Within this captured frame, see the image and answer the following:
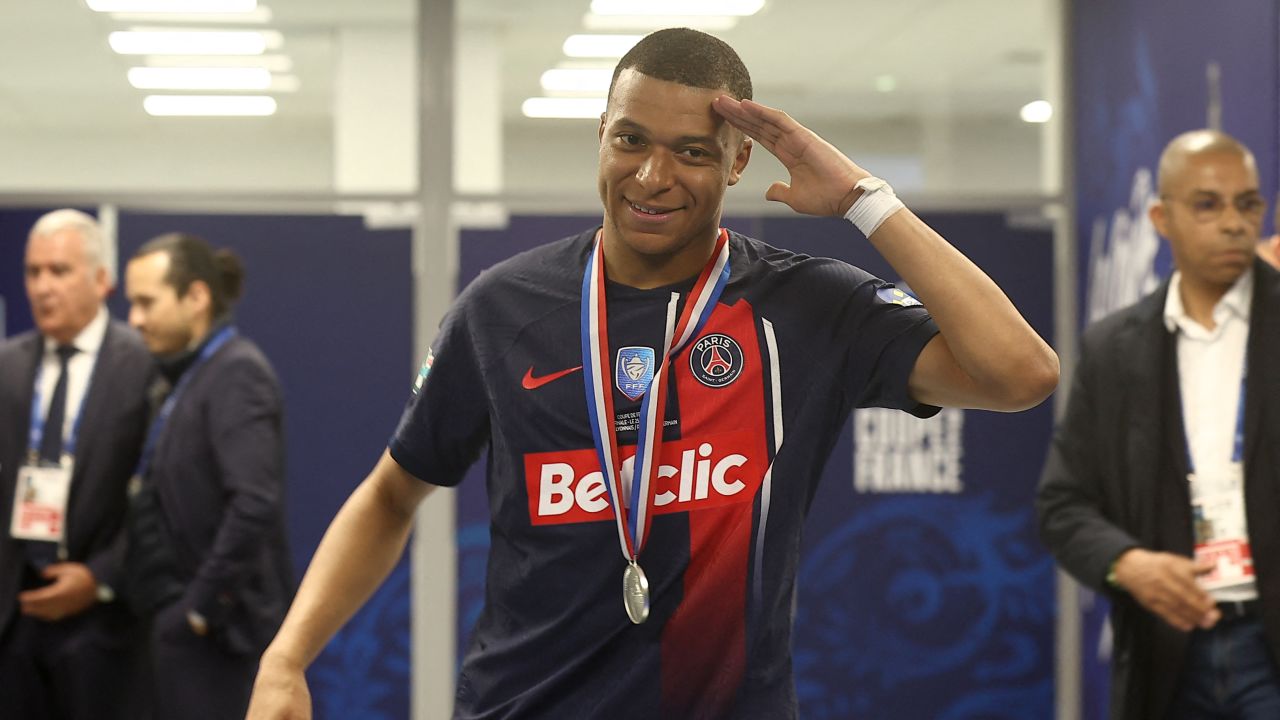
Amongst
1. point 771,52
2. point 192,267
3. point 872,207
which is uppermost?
point 771,52

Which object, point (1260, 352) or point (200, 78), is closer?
point (1260, 352)

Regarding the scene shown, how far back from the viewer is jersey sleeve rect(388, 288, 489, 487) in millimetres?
1966

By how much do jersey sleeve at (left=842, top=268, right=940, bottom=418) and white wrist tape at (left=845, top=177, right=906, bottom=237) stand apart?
0.31 ft

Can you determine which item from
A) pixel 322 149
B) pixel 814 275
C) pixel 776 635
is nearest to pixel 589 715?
pixel 776 635

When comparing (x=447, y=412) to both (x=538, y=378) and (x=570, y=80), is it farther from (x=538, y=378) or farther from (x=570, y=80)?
(x=570, y=80)

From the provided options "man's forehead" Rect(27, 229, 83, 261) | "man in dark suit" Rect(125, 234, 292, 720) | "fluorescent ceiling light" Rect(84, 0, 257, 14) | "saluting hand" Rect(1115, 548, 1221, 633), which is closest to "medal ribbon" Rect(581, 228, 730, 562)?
"saluting hand" Rect(1115, 548, 1221, 633)

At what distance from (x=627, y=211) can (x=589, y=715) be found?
630 millimetres

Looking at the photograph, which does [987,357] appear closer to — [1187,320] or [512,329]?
[512,329]

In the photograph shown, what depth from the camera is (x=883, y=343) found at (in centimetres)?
188

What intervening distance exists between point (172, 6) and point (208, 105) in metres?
0.42

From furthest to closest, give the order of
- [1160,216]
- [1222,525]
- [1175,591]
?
1. [1160,216]
2. [1222,525]
3. [1175,591]

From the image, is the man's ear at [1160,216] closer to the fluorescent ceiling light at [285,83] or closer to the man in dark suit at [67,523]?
the man in dark suit at [67,523]

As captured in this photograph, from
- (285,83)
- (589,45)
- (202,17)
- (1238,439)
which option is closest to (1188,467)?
(1238,439)

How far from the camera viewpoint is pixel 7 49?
19.2ft
